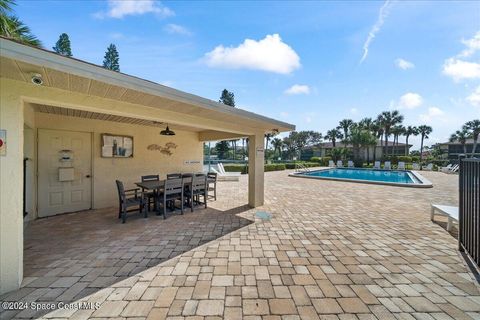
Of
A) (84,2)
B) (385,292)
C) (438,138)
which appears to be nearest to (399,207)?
(385,292)

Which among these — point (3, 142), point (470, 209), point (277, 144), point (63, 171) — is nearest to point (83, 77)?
point (3, 142)

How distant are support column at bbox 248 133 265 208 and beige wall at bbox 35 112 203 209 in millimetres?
3193

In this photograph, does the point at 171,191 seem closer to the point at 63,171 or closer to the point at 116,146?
the point at 116,146

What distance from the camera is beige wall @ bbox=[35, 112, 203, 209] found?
558 cm

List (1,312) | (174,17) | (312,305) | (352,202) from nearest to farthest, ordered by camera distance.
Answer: (1,312), (312,305), (174,17), (352,202)

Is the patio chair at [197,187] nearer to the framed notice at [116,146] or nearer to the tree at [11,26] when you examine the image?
the framed notice at [116,146]

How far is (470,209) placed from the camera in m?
3.11

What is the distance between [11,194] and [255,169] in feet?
16.9

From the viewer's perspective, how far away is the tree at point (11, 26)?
4551 mm

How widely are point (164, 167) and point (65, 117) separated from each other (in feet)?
10.6

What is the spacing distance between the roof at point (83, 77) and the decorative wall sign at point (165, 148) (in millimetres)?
3661

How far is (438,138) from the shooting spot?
43.1m

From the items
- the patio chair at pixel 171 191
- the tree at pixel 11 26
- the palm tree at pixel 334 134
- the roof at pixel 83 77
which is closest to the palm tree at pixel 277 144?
the palm tree at pixel 334 134

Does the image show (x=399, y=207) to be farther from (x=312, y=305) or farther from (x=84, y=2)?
(x=84, y=2)
